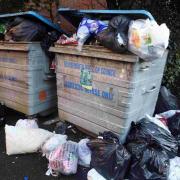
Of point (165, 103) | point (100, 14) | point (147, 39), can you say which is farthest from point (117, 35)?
point (165, 103)

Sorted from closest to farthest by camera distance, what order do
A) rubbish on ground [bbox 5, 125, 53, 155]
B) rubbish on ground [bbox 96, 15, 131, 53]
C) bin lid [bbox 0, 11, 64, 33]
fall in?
rubbish on ground [bbox 96, 15, 131, 53] < rubbish on ground [bbox 5, 125, 53, 155] < bin lid [bbox 0, 11, 64, 33]

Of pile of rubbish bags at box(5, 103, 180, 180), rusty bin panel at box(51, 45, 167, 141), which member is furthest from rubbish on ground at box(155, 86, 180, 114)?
pile of rubbish bags at box(5, 103, 180, 180)

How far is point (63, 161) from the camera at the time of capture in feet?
8.84

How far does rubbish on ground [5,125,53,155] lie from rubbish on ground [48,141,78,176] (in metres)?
0.34

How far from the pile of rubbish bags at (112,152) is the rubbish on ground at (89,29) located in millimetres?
1066

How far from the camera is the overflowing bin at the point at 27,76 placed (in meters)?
3.55

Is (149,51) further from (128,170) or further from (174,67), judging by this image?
(174,67)

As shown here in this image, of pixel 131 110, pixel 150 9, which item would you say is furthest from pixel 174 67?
pixel 131 110

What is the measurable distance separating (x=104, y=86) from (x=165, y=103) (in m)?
1.15

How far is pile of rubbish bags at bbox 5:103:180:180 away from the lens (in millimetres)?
2596

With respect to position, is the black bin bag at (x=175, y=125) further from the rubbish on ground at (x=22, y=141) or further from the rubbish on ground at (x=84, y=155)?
the rubbish on ground at (x=22, y=141)

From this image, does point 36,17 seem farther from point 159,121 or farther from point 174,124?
point 174,124

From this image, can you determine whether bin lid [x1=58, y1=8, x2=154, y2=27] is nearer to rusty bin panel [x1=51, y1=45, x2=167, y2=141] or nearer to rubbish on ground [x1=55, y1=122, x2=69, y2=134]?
rusty bin panel [x1=51, y1=45, x2=167, y2=141]

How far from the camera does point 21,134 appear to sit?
310cm
